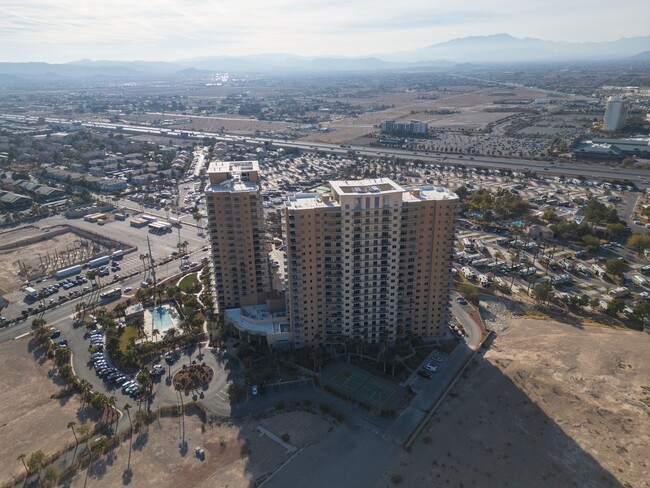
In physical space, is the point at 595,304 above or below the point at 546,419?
above

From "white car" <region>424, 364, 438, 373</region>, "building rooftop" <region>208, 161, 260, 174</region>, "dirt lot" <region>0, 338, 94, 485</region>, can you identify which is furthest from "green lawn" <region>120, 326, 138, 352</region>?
"white car" <region>424, 364, 438, 373</region>

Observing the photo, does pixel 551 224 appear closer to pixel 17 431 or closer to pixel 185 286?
pixel 185 286

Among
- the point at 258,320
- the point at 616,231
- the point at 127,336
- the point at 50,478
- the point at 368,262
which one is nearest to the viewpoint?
the point at 50,478

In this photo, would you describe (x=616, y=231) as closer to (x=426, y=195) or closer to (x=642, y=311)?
(x=642, y=311)

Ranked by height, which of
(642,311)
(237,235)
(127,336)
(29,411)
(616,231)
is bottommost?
(29,411)

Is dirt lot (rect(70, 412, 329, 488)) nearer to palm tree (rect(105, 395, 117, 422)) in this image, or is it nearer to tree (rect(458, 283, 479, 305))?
palm tree (rect(105, 395, 117, 422))

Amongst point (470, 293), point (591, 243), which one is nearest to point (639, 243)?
point (591, 243)

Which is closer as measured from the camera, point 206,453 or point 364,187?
point 206,453

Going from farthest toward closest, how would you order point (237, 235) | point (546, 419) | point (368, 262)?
1. point (237, 235)
2. point (368, 262)
3. point (546, 419)
